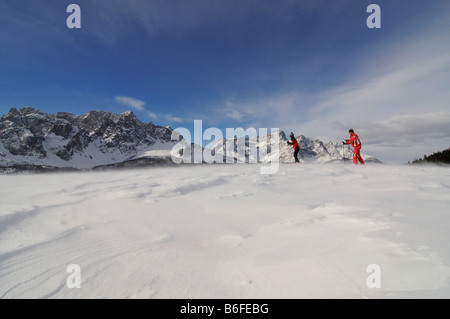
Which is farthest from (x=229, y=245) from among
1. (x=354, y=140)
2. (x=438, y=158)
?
(x=438, y=158)

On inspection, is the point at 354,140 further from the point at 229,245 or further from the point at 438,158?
the point at 438,158

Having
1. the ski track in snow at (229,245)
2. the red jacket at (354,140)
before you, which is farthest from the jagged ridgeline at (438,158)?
the ski track in snow at (229,245)

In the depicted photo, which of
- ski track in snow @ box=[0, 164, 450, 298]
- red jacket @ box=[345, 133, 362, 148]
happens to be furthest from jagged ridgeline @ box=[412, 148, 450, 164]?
ski track in snow @ box=[0, 164, 450, 298]

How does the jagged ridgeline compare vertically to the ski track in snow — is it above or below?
above

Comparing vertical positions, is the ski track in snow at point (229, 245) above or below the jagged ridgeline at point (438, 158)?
below

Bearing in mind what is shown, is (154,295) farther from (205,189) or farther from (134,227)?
(205,189)

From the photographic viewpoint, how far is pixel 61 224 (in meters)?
4.28

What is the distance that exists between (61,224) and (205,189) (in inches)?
161

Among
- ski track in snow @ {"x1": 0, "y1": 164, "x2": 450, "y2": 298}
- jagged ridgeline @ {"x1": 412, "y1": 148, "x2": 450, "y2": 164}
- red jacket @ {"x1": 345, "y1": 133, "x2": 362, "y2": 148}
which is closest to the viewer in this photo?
ski track in snow @ {"x1": 0, "y1": 164, "x2": 450, "y2": 298}

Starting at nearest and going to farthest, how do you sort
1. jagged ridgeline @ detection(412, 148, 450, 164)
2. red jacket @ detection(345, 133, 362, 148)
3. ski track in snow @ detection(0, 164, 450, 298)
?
1. ski track in snow @ detection(0, 164, 450, 298)
2. red jacket @ detection(345, 133, 362, 148)
3. jagged ridgeline @ detection(412, 148, 450, 164)

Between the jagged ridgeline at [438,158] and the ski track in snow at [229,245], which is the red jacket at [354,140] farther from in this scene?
the jagged ridgeline at [438,158]

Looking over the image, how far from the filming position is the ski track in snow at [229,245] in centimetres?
240

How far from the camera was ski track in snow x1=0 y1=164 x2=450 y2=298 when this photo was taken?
240 cm

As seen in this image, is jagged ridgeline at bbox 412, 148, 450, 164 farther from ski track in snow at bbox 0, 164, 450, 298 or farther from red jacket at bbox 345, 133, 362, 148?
ski track in snow at bbox 0, 164, 450, 298
